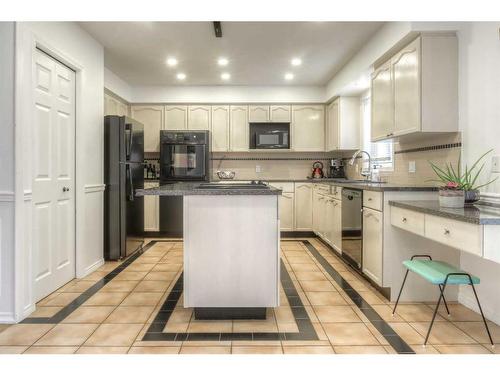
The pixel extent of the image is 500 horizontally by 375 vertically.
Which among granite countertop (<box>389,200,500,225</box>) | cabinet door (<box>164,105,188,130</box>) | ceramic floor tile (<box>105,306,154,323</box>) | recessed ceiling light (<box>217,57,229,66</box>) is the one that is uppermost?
recessed ceiling light (<box>217,57,229,66</box>)

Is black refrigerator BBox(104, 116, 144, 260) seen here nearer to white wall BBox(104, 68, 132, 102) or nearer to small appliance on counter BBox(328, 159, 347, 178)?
white wall BBox(104, 68, 132, 102)

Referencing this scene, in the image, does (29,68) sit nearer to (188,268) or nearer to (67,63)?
(67,63)

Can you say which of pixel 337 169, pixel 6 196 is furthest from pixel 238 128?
pixel 6 196

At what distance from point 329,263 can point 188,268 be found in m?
2.16

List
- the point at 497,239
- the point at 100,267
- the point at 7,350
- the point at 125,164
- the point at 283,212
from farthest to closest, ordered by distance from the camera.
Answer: the point at 283,212, the point at 125,164, the point at 100,267, the point at 7,350, the point at 497,239

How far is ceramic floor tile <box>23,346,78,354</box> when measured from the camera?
6.61 feet

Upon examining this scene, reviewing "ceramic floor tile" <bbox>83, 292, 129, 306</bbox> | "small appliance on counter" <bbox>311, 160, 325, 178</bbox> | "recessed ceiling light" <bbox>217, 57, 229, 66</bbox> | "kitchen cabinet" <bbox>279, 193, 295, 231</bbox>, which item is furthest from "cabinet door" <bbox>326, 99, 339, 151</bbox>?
"ceramic floor tile" <bbox>83, 292, 129, 306</bbox>

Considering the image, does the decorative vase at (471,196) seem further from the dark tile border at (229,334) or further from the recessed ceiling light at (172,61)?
the recessed ceiling light at (172,61)

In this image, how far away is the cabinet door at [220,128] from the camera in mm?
5895

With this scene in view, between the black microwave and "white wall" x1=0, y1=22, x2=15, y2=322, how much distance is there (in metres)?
3.84

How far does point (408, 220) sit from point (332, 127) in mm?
3325

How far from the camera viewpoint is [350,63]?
4.53 meters

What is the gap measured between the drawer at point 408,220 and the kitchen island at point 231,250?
96 cm

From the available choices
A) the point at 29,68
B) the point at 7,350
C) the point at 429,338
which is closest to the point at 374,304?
the point at 429,338
